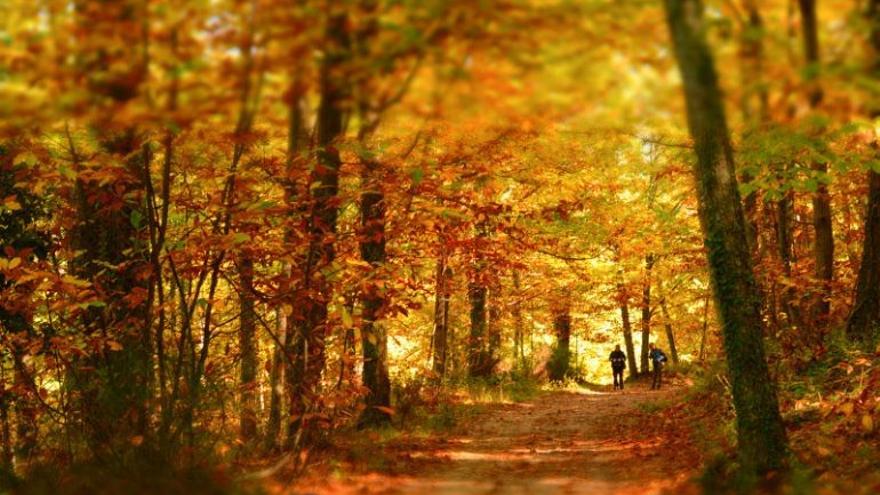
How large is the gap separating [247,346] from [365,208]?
3.25m

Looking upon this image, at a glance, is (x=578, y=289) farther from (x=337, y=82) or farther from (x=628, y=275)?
(x=337, y=82)

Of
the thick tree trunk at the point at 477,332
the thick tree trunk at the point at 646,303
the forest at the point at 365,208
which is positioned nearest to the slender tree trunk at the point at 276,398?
the forest at the point at 365,208

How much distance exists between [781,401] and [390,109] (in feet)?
25.0

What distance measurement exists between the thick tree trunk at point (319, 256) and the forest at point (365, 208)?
0.14 ft

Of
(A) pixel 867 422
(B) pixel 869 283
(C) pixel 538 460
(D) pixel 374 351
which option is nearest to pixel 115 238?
(D) pixel 374 351

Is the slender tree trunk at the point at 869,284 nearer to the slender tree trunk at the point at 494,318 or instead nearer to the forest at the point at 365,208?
the forest at the point at 365,208

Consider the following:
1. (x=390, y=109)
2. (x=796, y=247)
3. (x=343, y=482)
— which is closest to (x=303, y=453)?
(x=343, y=482)

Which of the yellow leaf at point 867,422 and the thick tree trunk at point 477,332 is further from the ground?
the thick tree trunk at point 477,332

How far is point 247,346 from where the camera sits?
11812 mm

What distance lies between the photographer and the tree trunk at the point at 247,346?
7.47 m

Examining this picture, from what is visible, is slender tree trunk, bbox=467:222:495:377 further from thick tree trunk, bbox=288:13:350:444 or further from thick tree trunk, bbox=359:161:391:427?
thick tree trunk, bbox=288:13:350:444

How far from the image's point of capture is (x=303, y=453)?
26.2 ft

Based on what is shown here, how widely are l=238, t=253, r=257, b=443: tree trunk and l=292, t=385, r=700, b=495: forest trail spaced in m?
2.04

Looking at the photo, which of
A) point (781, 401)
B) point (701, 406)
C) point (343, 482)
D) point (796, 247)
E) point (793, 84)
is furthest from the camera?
point (796, 247)
